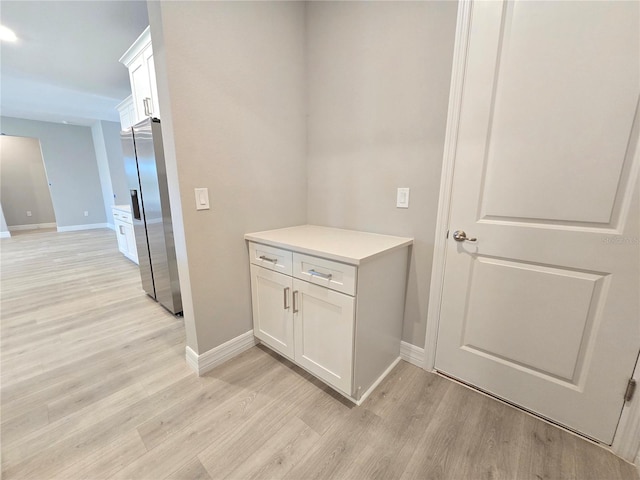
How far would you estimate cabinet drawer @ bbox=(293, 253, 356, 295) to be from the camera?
1257 millimetres

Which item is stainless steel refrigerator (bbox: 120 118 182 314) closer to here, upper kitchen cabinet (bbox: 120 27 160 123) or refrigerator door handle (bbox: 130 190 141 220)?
refrigerator door handle (bbox: 130 190 141 220)

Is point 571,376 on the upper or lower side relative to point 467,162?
lower

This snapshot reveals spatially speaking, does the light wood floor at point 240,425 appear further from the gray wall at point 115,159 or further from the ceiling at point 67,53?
the gray wall at point 115,159

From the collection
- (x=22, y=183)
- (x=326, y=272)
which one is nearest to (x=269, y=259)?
(x=326, y=272)

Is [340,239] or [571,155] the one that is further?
[340,239]

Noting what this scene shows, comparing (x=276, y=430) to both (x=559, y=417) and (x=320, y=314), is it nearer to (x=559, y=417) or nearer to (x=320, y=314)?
(x=320, y=314)

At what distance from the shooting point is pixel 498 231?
1335mm

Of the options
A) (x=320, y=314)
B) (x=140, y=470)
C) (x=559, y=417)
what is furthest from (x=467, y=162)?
(x=140, y=470)

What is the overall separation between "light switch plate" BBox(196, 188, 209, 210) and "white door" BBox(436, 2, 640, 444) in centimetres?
141

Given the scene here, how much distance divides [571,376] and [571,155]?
103cm

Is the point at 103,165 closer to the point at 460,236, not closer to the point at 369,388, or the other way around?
the point at 369,388

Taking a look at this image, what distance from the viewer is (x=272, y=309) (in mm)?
1721

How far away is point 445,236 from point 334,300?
748 mm

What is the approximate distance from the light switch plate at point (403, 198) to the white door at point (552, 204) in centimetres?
27
